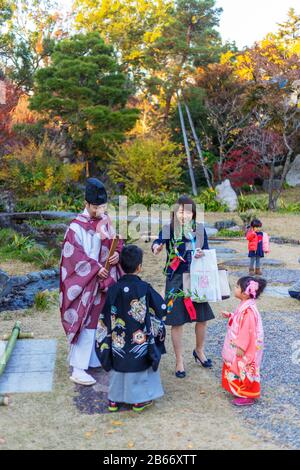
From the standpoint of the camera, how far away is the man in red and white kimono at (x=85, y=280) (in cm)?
386

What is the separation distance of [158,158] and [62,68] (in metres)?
4.55

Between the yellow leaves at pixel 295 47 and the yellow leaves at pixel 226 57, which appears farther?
the yellow leaves at pixel 226 57

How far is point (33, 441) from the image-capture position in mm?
3000

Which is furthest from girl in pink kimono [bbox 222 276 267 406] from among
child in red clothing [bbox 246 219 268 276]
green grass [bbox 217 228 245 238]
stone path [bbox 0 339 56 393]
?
green grass [bbox 217 228 245 238]

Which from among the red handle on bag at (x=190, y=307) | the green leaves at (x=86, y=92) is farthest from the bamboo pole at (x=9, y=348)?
the green leaves at (x=86, y=92)

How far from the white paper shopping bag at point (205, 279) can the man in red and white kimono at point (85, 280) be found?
0.57m

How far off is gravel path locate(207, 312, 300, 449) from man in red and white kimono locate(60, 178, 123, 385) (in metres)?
1.04

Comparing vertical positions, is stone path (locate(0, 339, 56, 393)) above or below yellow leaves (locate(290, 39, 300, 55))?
below

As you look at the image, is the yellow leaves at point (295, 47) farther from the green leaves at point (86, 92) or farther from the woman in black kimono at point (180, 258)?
the woman in black kimono at point (180, 258)

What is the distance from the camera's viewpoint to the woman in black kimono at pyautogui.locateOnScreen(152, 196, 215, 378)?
3.98m

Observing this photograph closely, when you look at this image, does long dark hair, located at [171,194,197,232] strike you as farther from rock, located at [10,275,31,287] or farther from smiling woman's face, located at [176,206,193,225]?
rock, located at [10,275,31,287]

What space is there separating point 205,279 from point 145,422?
115 centimetres

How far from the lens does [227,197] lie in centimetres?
1686

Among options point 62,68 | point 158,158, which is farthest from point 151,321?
point 62,68
